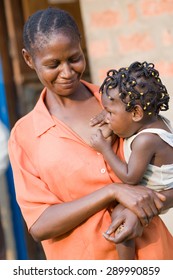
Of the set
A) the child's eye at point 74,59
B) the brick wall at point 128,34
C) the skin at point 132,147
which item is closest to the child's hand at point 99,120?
the skin at point 132,147

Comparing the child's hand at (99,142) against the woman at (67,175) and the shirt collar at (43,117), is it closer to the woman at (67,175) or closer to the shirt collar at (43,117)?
the woman at (67,175)

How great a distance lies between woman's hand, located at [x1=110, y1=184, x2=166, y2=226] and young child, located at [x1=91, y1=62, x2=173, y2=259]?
0.07 meters

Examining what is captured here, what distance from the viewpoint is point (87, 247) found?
2.93 m

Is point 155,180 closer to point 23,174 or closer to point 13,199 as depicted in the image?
point 23,174

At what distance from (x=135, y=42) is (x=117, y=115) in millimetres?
1933

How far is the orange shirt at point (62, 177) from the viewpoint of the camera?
9.52 feet

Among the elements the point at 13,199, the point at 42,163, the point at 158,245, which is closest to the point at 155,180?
the point at 158,245

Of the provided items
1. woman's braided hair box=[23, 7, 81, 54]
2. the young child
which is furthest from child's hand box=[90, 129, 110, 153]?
woman's braided hair box=[23, 7, 81, 54]

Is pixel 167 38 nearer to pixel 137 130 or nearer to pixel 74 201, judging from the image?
pixel 137 130

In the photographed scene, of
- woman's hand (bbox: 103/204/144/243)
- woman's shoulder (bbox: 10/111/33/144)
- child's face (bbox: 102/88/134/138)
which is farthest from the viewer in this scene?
woman's shoulder (bbox: 10/111/33/144)

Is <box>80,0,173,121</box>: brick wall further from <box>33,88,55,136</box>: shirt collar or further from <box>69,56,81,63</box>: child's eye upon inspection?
<box>69,56,81,63</box>: child's eye

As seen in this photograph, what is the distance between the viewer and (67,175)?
2.89 m

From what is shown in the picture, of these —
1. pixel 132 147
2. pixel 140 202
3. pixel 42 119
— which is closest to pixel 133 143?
pixel 132 147

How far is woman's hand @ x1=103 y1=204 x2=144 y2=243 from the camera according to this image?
9.20ft
